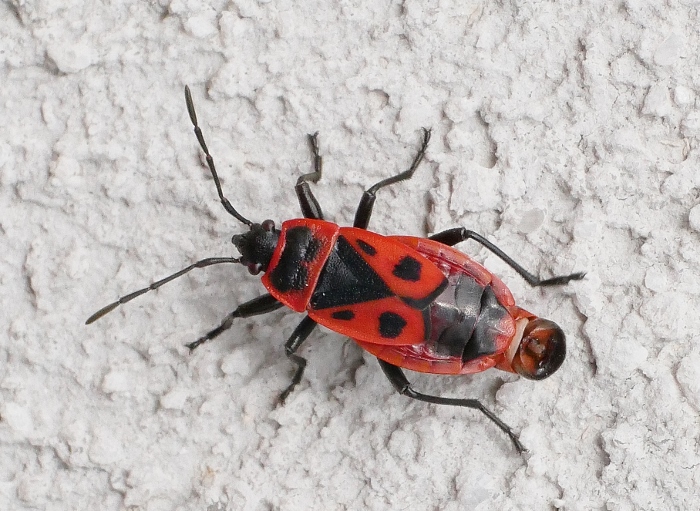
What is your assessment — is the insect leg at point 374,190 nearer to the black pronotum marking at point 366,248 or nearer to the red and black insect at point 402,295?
the red and black insect at point 402,295

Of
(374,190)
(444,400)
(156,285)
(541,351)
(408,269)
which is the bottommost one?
(444,400)

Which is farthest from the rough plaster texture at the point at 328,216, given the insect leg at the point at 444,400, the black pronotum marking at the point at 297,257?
the black pronotum marking at the point at 297,257

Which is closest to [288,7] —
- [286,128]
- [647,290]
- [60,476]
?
[286,128]

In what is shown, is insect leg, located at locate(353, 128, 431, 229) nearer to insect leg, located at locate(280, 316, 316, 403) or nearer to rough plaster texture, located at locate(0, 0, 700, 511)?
rough plaster texture, located at locate(0, 0, 700, 511)

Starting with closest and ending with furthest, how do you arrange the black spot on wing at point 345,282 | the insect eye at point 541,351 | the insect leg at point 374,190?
the insect eye at point 541,351 < the black spot on wing at point 345,282 < the insect leg at point 374,190

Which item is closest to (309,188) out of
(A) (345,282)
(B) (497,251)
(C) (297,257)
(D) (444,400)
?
(C) (297,257)

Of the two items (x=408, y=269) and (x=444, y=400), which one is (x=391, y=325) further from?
(x=444, y=400)

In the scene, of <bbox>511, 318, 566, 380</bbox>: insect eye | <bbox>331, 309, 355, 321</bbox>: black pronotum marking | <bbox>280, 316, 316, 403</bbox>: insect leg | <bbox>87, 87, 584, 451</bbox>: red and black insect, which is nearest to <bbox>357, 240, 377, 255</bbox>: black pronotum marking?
<bbox>87, 87, 584, 451</bbox>: red and black insect

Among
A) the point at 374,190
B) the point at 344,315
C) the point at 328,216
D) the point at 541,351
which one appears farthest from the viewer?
the point at 328,216
